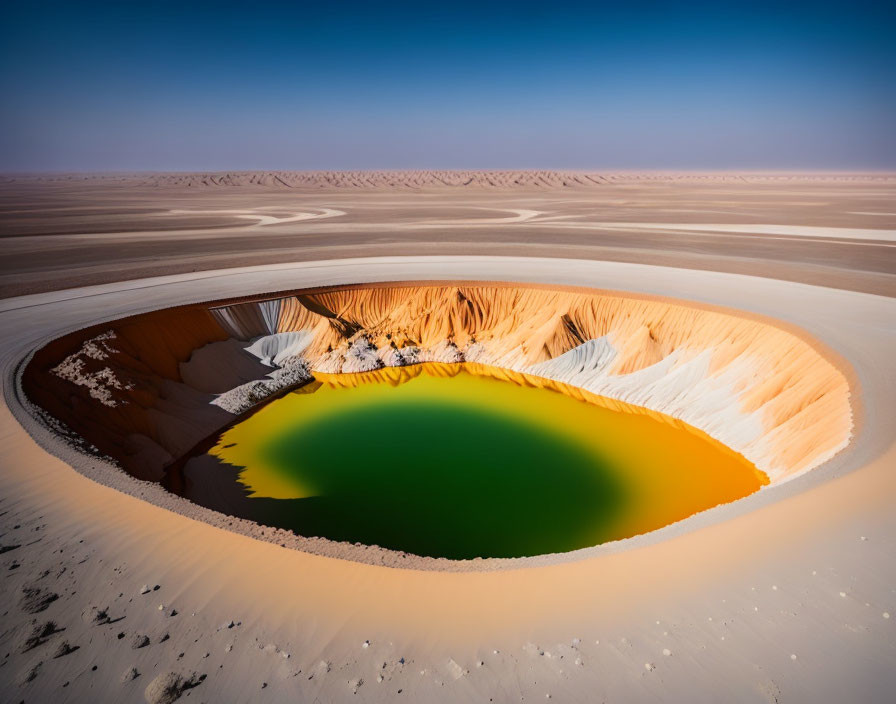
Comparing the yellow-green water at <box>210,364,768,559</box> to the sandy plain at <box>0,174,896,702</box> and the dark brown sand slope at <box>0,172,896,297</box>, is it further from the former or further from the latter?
the dark brown sand slope at <box>0,172,896,297</box>

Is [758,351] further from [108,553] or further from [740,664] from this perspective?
[108,553]

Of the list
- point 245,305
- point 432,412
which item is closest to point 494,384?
point 432,412

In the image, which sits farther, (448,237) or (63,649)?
(448,237)

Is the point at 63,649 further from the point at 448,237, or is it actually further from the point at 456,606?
the point at 448,237

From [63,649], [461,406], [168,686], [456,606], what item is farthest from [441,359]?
[168,686]

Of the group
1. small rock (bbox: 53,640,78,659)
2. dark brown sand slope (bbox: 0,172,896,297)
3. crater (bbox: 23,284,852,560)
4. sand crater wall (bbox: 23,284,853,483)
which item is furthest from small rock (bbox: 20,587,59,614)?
dark brown sand slope (bbox: 0,172,896,297)

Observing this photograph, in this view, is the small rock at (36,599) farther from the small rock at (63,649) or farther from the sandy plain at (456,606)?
the small rock at (63,649)
